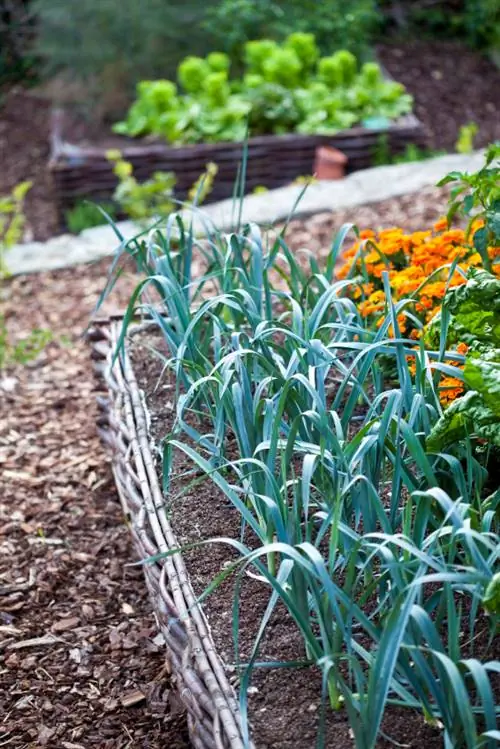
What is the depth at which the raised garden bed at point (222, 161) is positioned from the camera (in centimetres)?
614

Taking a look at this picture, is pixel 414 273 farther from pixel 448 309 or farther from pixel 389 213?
pixel 389 213

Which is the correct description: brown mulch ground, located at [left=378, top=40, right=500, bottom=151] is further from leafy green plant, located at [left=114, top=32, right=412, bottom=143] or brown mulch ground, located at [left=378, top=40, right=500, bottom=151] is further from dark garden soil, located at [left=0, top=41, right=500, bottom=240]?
leafy green plant, located at [left=114, top=32, right=412, bottom=143]

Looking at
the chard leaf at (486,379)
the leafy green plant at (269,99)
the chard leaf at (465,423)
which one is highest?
the chard leaf at (486,379)

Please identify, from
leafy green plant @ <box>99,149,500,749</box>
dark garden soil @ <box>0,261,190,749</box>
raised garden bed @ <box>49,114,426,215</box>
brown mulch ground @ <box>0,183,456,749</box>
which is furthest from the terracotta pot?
leafy green plant @ <box>99,149,500,749</box>

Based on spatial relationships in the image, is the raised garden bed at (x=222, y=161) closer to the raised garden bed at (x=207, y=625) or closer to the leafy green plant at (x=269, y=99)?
the leafy green plant at (x=269, y=99)

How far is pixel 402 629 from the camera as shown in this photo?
1.61 m

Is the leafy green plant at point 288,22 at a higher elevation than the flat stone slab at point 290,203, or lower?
higher

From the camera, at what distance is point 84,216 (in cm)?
614

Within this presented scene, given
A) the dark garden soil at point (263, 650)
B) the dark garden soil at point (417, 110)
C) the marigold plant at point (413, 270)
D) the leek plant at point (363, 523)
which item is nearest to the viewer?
the leek plant at point (363, 523)

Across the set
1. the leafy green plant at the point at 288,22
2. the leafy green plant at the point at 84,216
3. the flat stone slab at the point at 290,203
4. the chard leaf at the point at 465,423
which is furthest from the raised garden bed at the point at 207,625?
the leafy green plant at the point at 288,22

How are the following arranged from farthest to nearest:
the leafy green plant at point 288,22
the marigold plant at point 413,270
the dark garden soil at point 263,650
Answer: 1. the leafy green plant at point 288,22
2. the marigold plant at point 413,270
3. the dark garden soil at point 263,650

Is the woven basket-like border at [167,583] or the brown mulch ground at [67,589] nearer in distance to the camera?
the woven basket-like border at [167,583]

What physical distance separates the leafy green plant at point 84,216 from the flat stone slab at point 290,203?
0.89 ft

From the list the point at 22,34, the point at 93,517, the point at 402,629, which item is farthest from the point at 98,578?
the point at 22,34
